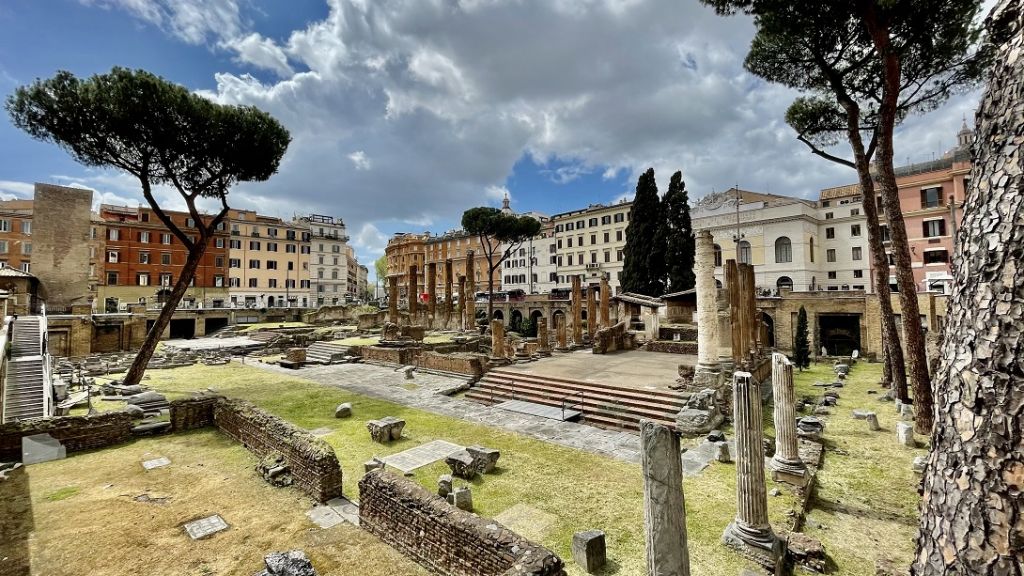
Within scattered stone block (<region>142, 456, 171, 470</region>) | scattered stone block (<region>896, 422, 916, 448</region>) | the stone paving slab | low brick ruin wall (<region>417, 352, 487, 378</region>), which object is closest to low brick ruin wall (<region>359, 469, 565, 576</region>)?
the stone paving slab

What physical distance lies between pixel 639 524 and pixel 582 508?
102cm

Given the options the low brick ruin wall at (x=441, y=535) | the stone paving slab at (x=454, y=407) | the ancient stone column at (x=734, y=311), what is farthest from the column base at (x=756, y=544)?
the ancient stone column at (x=734, y=311)

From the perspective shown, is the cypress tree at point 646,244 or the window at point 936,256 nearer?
the window at point 936,256

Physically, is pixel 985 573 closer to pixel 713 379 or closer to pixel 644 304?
pixel 713 379

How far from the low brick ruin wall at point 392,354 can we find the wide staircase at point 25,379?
1301cm

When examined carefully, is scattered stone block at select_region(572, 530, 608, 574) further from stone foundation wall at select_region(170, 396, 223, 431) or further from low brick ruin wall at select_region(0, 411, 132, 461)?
low brick ruin wall at select_region(0, 411, 132, 461)

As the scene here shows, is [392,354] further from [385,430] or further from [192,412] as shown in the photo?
[385,430]

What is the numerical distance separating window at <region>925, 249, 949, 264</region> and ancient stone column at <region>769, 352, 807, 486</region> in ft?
121

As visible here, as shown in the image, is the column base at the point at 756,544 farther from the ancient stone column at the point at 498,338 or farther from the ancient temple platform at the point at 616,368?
the ancient stone column at the point at 498,338

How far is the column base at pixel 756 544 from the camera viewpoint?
19.2 feet

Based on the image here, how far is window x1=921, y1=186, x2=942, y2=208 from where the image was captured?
33.8 metres

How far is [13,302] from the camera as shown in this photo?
24453 millimetres

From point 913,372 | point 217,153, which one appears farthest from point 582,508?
point 217,153

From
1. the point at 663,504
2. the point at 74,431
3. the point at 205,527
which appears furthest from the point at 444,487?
the point at 74,431
